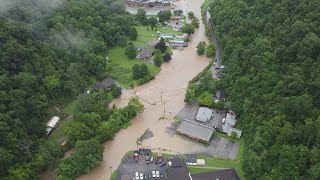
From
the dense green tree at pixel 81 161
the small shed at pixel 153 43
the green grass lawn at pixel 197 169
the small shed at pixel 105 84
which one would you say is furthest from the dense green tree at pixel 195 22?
the dense green tree at pixel 81 161

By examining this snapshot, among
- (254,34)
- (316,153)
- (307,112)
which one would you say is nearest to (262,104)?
(307,112)

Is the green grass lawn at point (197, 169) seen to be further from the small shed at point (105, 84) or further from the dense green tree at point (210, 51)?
the dense green tree at point (210, 51)

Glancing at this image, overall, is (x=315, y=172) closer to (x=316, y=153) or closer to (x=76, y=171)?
(x=316, y=153)

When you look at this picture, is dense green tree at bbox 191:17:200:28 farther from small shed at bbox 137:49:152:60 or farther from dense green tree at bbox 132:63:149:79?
dense green tree at bbox 132:63:149:79

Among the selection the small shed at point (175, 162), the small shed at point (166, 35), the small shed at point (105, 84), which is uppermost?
the small shed at point (166, 35)

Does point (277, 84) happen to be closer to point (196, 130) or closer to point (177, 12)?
point (196, 130)

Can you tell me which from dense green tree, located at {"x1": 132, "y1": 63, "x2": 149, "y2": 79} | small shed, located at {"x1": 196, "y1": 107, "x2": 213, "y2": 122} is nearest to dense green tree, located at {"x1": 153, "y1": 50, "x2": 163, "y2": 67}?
dense green tree, located at {"x1": 132, "y1": 63, "x2": 149, "y2": 79}
